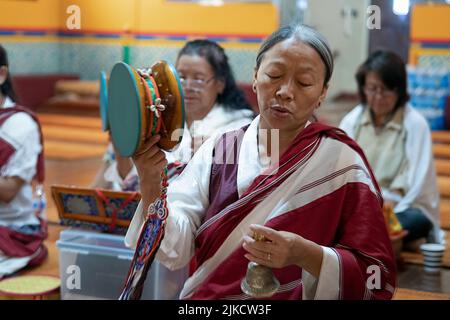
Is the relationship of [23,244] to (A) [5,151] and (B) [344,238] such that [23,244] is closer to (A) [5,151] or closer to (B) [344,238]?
(A) [5,151]

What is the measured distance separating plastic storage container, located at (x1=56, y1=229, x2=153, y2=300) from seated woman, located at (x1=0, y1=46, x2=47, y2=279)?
1.09 feet

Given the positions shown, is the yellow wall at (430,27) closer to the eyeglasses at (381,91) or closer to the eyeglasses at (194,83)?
the eyeglasses at (381,91)

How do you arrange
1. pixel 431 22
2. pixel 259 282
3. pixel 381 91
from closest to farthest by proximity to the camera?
pixel 259 282 → pixel 381 91 → pixel 431 22

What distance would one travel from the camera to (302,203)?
5.31 feet

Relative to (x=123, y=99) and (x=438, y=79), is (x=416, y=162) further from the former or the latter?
(x=438, y=79)

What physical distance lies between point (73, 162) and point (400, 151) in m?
2.92

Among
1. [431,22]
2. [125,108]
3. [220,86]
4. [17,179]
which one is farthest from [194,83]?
[431,22]

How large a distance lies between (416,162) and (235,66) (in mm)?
5017

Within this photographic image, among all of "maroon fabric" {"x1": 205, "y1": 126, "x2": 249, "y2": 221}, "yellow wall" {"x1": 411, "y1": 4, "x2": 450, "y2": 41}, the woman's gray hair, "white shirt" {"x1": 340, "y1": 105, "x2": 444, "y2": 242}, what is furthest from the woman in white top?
"yellow wall" {"x1": 411, "y1": 4, "x2": 450, "y2": 41}

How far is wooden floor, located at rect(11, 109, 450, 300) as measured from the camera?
3154 mm

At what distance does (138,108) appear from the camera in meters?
1.39

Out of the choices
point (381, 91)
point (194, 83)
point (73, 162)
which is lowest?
point (73, 162)

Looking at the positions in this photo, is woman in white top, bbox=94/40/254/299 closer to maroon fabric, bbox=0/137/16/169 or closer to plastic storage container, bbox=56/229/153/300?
plastic storage container, bbox=56/229/153/300

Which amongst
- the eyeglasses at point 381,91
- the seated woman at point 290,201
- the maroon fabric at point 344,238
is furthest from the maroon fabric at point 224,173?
the eyeglasses at point 381,91
